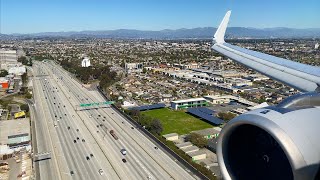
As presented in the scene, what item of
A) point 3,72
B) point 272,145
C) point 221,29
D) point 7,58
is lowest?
point 3,72

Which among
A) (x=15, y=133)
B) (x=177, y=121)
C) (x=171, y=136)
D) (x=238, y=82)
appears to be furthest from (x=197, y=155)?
(x=238, y=82)

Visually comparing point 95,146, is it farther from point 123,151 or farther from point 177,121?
point 177,121

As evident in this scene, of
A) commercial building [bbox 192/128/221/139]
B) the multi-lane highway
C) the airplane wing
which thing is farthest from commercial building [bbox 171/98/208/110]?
the airplane wing

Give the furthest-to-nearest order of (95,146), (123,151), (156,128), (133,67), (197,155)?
(133,67), (156,128), (95,146), (123,151), (197,155)

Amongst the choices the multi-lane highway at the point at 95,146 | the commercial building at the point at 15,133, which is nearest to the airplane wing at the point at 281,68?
the multi-lane highway at the point at 95,146

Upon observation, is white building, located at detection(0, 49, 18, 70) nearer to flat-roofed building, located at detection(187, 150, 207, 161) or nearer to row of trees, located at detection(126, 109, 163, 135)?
row of trees, located at detection(126, 109, 163, 135)
